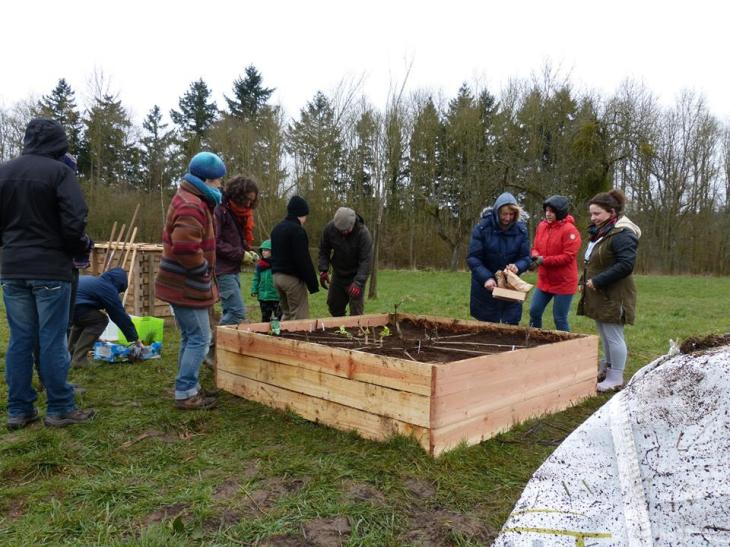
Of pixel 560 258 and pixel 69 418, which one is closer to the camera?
pixel 69 418

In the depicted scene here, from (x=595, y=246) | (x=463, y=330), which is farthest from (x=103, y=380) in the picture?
(x=595, y=246)

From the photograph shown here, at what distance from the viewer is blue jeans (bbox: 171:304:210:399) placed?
155 inches

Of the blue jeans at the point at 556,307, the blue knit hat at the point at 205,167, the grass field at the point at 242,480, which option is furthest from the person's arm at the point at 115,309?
the blue jeans at the point at 556,307

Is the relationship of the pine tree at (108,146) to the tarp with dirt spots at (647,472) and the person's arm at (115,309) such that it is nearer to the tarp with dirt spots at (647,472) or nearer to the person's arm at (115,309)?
the person's arm at (115,309)

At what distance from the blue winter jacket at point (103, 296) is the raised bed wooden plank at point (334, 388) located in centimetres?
144

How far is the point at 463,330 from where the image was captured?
5.09 metres

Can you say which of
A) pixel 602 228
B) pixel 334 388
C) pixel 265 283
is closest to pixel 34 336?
pixel 334 388

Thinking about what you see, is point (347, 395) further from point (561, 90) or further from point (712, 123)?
point (712, 123)

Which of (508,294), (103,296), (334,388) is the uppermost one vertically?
(508,294)

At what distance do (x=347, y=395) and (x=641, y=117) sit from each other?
2598 cm

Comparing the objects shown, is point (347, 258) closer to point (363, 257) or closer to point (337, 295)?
point (363, 257)

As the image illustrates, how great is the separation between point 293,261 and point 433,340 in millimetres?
1657

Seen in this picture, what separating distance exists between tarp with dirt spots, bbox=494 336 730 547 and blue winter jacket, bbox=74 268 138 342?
4882mm

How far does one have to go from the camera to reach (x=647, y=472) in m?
0.98
